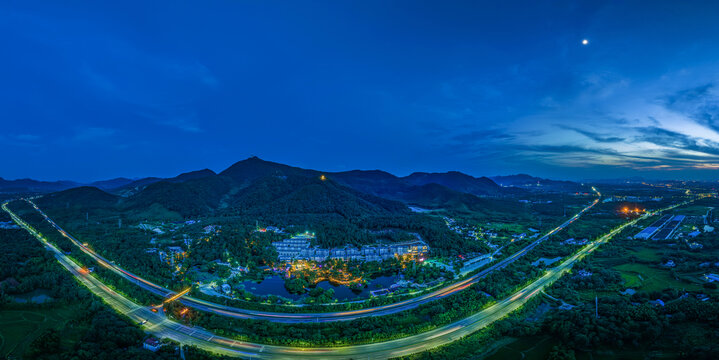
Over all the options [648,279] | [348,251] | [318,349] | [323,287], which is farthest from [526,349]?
[348,251]

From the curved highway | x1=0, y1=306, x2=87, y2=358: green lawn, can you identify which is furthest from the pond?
x1=0, y1=306, x2=87, y2=358: green lawn

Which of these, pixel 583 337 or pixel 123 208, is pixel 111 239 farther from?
pixel 583 337

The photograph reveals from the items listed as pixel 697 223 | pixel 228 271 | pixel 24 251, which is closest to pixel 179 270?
pixel 228 271

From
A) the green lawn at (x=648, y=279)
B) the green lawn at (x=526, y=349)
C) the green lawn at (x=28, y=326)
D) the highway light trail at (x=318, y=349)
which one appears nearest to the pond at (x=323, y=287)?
the highway light trail at (x=318, y=349)

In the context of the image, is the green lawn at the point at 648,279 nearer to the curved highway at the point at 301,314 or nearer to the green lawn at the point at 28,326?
the curved highway at the point at 301,314

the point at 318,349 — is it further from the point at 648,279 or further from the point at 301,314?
the point at 648,279

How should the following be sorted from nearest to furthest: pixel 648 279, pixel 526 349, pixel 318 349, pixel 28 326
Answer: pixel 526 349, pixel 318 349, pixel 28 326, pixel 648 279

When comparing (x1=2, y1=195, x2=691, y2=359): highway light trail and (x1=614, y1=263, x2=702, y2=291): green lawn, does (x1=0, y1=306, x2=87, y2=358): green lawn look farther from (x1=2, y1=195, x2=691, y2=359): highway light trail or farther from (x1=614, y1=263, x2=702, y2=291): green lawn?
(x1=614, y1=263, x2=702, y2=291): green lawn
